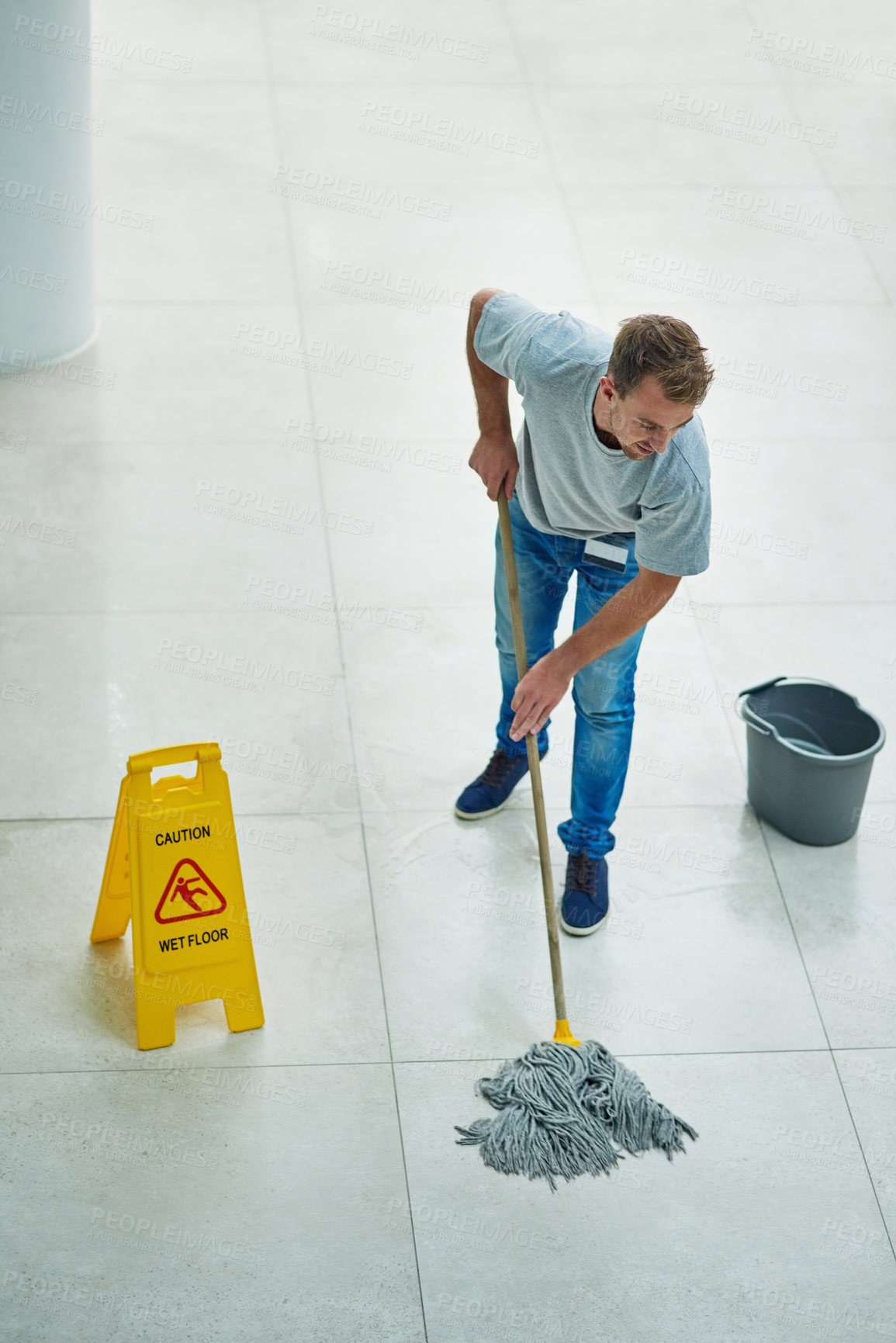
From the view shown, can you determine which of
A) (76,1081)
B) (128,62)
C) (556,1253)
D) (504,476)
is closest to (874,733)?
(504,476)

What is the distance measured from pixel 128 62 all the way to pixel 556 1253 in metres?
5.37

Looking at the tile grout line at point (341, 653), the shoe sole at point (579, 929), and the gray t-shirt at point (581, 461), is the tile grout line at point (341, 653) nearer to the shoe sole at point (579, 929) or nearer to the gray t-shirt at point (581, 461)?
the shoe sole at point (579, 929)

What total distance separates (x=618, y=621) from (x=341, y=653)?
1.28 m

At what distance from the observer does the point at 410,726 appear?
3.69 m

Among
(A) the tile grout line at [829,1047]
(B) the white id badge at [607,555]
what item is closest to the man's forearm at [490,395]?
(B) the white id badge at [607,555]

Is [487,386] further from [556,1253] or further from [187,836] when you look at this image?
[556,1253]

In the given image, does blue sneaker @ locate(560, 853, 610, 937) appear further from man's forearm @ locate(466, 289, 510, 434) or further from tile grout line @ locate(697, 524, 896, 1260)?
man's forearm @ locate(466, 289, 510, 434)

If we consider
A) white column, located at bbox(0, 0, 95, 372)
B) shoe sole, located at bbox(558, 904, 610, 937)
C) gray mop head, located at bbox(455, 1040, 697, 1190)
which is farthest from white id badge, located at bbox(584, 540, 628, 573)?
white column, located at bbox(0, 0, 95, 372)

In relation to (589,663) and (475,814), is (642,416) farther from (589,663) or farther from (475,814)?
(475,814)

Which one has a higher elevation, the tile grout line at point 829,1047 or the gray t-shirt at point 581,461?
the gray t-shirt at point 581,461

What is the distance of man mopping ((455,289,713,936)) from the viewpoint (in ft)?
8.07

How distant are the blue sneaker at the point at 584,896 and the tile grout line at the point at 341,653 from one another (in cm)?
43

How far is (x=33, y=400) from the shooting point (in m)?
4.53

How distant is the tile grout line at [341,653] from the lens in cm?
270
